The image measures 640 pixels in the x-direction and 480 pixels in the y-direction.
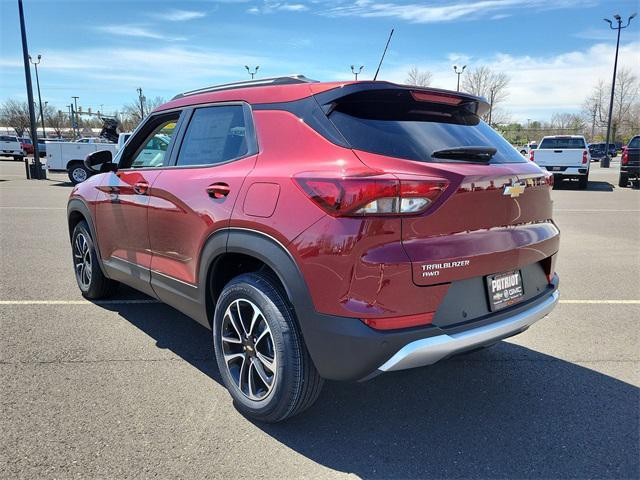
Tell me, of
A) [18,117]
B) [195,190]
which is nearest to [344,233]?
[195,190]

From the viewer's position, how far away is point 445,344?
2346 millimetres

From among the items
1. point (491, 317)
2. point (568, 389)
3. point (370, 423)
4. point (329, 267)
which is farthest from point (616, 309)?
point (329, 267)

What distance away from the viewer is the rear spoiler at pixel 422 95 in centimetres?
259

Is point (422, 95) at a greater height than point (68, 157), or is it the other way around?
point (422, 95)

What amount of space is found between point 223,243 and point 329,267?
0.82 meters

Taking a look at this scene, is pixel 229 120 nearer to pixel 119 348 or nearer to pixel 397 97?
pixel 397 97

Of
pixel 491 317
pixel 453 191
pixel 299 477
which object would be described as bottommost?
pixel 299 477

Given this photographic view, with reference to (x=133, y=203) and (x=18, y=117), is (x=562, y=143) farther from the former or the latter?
(x=18, y=117)

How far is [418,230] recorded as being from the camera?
7.56 ft

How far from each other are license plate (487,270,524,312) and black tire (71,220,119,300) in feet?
11.8

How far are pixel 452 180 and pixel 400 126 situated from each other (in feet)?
1.45

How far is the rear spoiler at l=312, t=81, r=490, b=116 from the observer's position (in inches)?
102

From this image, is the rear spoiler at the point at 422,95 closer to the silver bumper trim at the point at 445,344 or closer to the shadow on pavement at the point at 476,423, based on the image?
the silver bumper trim at the point at 445,344

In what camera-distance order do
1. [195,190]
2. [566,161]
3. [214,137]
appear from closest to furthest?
[195,190], [214,137], [566,161]
